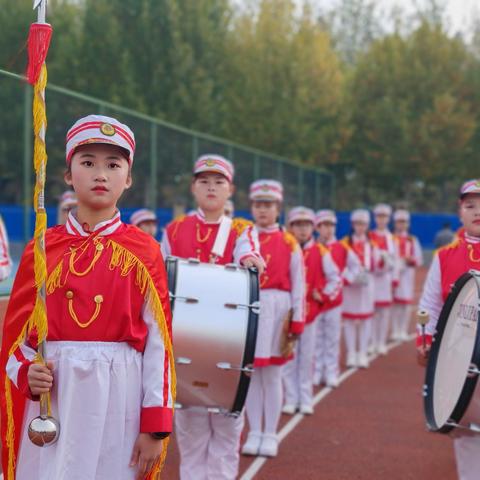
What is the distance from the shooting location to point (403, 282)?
13672 millimetres

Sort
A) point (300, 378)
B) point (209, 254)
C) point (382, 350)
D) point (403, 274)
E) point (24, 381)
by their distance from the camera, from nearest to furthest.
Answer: point (24, 381)
point (209, 254)
point (300, 378)
point (382, 350)
point (403, 274)

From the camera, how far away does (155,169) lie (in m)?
14.1

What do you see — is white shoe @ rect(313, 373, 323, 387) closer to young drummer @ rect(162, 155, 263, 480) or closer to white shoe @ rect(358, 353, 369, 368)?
white shoe @ rect(358, 353, 369, 368)

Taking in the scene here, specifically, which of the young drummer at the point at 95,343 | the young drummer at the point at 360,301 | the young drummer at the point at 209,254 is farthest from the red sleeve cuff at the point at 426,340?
the young drummer at the point at 360,301

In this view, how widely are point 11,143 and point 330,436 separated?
796 cm

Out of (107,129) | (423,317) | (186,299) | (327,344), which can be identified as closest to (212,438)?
(186,299)

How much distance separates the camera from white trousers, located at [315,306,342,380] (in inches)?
384

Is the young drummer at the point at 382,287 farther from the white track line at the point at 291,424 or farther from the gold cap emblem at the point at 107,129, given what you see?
the gold cap emblem at the point at 107,129

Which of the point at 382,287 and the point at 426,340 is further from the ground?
the point at 382,287

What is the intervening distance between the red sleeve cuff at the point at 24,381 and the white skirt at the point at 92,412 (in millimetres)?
81

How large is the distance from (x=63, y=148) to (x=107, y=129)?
358 inches

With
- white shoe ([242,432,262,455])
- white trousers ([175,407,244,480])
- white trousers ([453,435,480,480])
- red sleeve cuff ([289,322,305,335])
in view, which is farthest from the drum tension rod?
white shoe ([242,432,262,455])

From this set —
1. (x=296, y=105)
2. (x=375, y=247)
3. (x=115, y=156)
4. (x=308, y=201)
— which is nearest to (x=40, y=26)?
(x=115, y=156)

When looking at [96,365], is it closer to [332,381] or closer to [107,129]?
[107,129]
